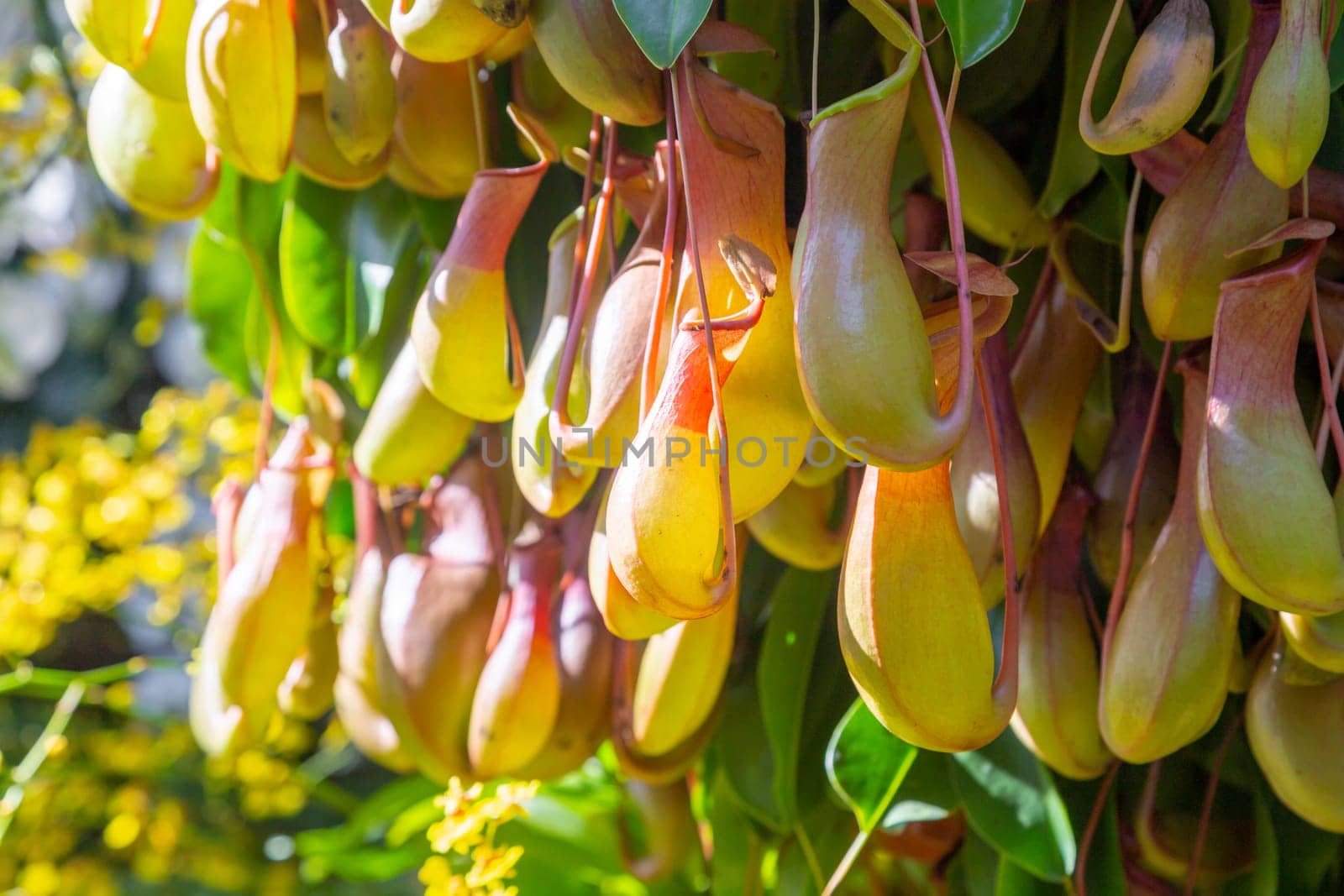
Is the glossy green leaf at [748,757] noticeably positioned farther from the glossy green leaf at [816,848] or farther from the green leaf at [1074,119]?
the green leaf at [1074,119]

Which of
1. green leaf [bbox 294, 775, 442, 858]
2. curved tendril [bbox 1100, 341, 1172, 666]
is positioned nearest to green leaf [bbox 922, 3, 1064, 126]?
→ curved tendril [bbox 1100, 341, 1172, 666]

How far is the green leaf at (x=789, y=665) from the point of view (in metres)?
0.42

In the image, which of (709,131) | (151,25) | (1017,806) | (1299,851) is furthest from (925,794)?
(151,25)

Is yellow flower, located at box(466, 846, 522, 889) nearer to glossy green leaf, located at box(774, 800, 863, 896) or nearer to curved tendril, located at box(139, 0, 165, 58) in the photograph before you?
glossy green leaf, located at box(774, 800, 863, 896)

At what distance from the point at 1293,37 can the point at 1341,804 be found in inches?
8.5

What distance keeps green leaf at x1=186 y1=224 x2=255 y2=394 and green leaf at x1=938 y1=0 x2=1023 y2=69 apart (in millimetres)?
393

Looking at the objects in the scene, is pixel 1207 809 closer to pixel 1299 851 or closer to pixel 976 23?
pixel 1299 851

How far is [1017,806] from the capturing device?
36cm

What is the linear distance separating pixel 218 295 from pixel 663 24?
362 millimetres

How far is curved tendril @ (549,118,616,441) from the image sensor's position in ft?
A: 0.92

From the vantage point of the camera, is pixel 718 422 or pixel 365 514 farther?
pixel 365 514

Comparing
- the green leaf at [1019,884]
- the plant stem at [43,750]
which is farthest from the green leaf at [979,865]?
the plant stem at [43,750]

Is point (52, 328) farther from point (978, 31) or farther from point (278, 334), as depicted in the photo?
point (978, 31)

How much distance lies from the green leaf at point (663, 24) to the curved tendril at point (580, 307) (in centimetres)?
6
